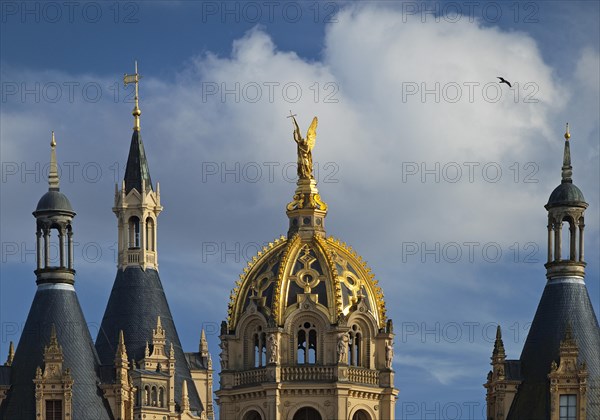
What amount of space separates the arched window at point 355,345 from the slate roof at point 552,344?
326 inches

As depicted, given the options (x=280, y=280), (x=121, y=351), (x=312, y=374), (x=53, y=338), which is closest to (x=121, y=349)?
(x=121, y=351)

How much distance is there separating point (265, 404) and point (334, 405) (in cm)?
356

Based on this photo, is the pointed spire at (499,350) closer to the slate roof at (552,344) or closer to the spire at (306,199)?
the slate roof at (552,344)

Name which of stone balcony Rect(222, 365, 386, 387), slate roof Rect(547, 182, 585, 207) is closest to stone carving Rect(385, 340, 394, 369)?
stone balcony Rect(222, 365, 386, 387)

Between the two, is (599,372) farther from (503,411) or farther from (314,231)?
(314,231)

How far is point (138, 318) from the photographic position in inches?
7721

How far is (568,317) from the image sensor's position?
184m

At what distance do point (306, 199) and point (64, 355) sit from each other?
16.0 metres

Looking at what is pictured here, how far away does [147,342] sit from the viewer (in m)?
195

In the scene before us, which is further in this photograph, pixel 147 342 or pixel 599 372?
pixel 147 342

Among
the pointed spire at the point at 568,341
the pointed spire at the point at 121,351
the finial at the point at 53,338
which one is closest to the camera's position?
the pointed spire at the point at 568,341

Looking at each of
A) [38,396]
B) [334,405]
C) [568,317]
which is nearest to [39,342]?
[38,396]

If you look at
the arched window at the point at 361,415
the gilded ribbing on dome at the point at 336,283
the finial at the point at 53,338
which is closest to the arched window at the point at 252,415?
the arched window at the point at 361,415

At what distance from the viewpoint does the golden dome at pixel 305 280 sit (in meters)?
186
